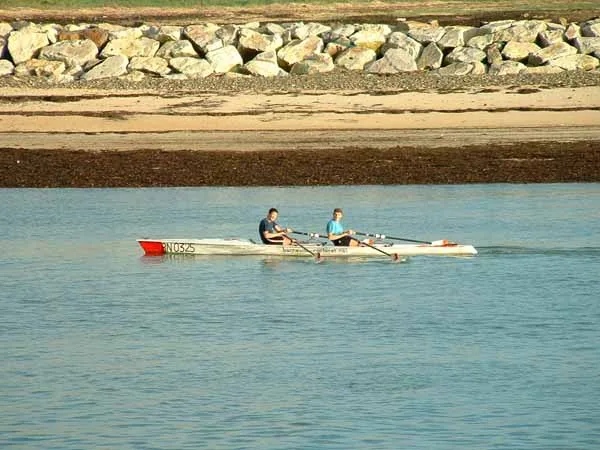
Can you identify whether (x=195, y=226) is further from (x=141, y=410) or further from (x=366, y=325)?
(x=141, y=410)

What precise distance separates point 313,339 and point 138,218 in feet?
39.8

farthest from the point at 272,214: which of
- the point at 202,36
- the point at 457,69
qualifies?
the point at 202,36

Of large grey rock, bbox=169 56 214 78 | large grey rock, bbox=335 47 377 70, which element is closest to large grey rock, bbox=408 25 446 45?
large grey rock, bbox=335 47 377 70

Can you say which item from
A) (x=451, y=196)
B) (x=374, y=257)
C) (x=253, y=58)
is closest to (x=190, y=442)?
(x=374, y=257)

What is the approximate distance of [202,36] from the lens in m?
46.7

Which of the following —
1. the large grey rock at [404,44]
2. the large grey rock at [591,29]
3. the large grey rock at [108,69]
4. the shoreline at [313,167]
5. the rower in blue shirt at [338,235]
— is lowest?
the rower in blue shirt at [338,235]

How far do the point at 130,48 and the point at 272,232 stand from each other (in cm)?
2145

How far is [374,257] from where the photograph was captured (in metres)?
26.4

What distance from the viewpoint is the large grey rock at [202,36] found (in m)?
46.0

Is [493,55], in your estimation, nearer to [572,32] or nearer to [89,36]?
[572,32]

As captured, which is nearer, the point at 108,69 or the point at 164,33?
the point at 108,69

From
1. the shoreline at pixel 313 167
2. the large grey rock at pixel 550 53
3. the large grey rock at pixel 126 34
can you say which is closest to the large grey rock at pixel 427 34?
the large grey rock at pixel 550 53

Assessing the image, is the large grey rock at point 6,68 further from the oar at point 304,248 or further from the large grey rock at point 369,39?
the oar at point 304,248

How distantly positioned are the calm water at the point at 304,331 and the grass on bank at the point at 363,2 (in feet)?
77.8
